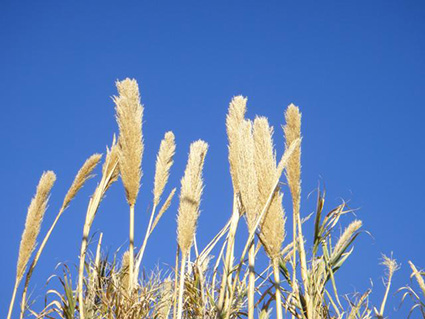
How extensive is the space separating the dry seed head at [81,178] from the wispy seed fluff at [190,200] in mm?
853

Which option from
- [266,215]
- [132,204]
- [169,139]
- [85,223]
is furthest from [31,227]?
[266,215]

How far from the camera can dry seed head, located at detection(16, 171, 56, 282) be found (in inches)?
138

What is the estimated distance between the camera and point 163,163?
3.61 m

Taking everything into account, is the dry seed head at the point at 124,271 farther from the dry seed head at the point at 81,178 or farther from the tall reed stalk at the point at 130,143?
the dry seed head at the point at 81,178

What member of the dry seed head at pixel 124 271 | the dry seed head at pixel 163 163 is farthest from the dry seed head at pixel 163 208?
the dry seed head at pixel 124 271

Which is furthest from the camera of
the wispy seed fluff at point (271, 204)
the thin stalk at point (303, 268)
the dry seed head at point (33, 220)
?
the dry seed head at point (33, 220)

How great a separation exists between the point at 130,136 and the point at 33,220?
1071mm

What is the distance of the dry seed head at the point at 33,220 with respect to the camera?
3.50 meters

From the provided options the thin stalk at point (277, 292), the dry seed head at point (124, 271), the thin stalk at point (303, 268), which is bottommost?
the thin stalk at point (277, 292)

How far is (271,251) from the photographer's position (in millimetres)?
2451

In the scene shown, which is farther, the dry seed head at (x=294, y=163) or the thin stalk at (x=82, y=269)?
the dry seed head at (x=294, y=163)

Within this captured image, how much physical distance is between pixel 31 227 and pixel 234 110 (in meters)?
1.72

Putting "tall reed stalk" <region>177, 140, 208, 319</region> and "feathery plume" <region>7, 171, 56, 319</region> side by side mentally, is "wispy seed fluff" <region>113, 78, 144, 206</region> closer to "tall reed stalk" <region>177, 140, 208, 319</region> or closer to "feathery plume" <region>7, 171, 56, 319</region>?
"tall reed stalk" <region>177, 140, 208, 319</region>

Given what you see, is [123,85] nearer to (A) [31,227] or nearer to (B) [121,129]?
(B) [121,129]
